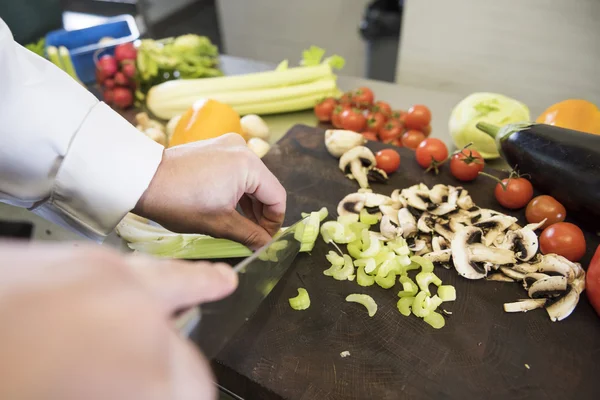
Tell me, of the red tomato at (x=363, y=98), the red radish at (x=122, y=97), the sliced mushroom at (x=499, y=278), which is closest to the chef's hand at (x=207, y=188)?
the sliced mushroom at (x=499, y=278)

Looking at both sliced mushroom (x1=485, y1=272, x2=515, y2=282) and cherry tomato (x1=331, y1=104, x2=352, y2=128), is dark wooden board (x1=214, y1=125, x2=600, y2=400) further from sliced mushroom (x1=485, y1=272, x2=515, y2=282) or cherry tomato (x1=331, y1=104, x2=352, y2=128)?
cherry tomato (x1=331, y1=104, x2=352, y2=128)

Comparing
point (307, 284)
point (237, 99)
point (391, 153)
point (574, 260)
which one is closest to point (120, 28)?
point (237, 99)

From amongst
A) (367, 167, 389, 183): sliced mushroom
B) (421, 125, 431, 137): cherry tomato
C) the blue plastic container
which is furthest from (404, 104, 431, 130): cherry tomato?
the blue plastic container

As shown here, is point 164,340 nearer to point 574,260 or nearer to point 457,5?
point 574,260

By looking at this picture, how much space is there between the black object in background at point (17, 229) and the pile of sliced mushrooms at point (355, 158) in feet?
3.15

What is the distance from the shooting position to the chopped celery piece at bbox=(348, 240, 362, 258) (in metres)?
1.08

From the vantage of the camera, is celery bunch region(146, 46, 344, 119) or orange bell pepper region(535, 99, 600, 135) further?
celery bunch region(146, 46, 344, 119)

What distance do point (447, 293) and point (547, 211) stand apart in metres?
0.37

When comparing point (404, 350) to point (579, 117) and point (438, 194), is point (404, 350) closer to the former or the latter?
point (438, 194)

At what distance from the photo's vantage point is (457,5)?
7.01ft

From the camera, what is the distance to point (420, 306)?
0.97 metres

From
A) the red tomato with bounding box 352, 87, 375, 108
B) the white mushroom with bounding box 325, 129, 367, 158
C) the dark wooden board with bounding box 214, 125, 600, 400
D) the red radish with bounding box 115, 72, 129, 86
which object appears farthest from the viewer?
the red radish with bounding box 115, 72, 129, 86

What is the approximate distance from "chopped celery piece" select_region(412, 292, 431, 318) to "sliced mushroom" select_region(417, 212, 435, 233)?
0.63 ft

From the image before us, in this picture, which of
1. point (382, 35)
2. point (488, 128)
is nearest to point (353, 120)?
point (488, 128)
